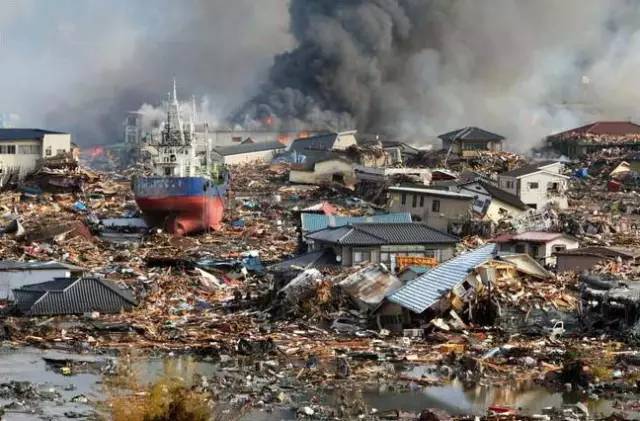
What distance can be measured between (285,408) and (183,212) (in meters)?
20.2

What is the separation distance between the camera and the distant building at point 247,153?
53500 millimetres

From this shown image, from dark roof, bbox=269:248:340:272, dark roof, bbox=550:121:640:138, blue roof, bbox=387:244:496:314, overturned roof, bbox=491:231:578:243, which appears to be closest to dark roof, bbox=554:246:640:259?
overturned roof, bbox=491:231:578:243

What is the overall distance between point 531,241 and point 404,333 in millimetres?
7019

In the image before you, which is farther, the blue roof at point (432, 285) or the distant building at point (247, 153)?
the distant building at point (247, 153)

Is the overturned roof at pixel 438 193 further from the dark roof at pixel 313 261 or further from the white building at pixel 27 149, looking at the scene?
the white building at pixel 27 149

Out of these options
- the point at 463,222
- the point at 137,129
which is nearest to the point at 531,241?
the point at 463,222

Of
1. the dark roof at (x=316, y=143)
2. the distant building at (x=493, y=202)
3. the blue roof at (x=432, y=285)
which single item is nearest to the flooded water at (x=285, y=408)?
the blue roof at (x=432, y=285)

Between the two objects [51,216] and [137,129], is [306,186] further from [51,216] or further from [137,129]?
[137,129]

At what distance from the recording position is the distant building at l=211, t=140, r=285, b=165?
176ft

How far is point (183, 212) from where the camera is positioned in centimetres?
3400

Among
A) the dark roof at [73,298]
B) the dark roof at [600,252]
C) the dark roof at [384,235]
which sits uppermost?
the dark roof at [384,235]

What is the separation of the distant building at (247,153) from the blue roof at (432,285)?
3317 cm

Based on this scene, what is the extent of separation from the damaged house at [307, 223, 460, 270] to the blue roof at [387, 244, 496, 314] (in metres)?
2.53

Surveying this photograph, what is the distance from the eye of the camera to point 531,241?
24.9 meters
